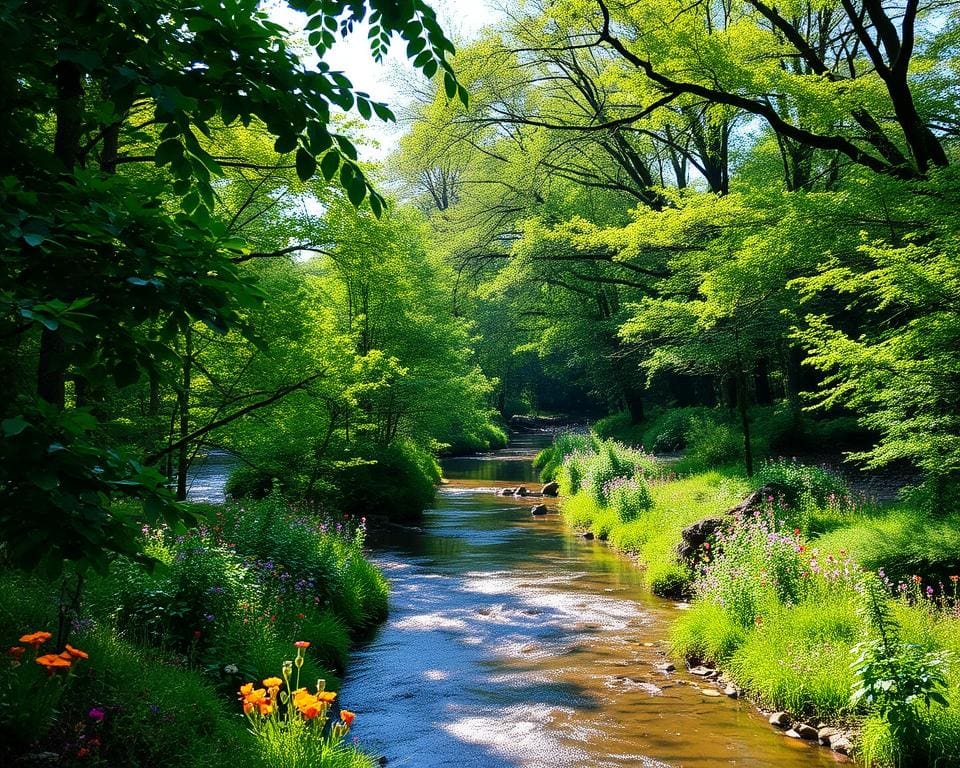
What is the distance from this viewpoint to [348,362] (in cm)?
1305

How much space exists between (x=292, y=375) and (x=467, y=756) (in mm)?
5665

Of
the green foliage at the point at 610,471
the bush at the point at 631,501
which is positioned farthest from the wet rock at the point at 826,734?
the green foliage at the point at 610,471

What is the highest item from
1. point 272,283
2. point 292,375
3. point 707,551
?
point 272,283

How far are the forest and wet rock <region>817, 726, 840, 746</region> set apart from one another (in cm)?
20

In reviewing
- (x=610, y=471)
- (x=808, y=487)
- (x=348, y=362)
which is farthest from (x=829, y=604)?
(x=610, y=471)

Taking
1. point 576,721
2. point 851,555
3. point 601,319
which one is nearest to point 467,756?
point 576,721

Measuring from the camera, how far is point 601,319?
3120cm

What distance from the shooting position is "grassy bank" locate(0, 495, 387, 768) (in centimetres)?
396

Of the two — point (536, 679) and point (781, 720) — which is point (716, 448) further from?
point (781, 720)

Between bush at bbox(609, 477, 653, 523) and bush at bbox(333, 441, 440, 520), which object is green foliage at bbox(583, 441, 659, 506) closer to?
bush at bbox(609, 477, 653, 523)

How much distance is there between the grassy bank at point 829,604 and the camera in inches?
214

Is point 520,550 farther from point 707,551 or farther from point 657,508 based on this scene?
point 707,551

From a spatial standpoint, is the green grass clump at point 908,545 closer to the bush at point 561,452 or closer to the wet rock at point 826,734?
the wet rock at point 826,734

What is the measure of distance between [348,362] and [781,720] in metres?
9.10
